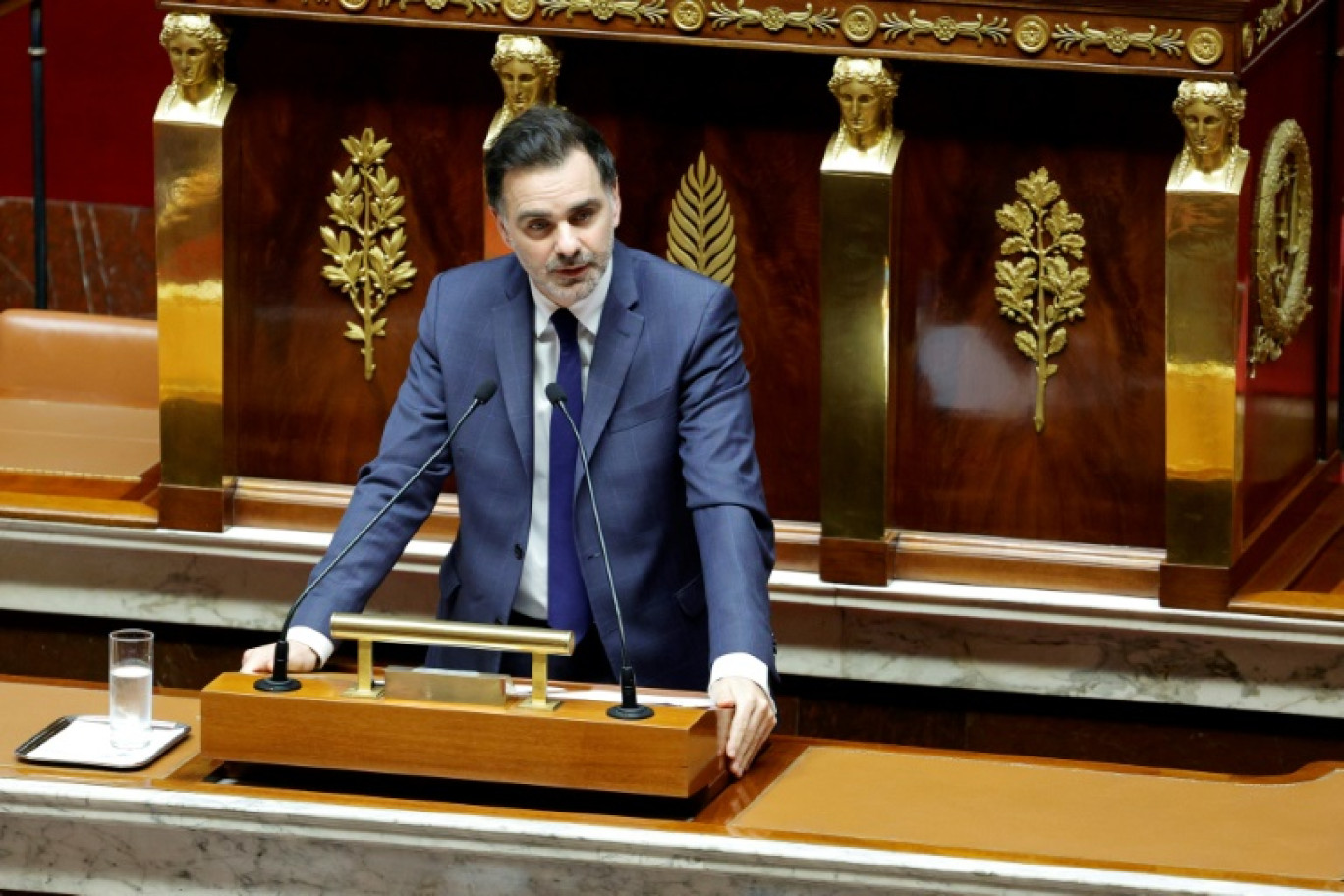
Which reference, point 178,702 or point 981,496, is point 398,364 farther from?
point 178,702

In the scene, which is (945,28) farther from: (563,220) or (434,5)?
(563,220)

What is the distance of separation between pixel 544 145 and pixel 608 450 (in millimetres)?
404

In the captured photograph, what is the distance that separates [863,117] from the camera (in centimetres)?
412

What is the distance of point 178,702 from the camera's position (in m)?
3.32

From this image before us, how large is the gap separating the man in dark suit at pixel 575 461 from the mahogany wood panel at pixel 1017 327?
0.92 metres

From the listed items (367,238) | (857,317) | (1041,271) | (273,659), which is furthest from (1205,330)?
(273,659)

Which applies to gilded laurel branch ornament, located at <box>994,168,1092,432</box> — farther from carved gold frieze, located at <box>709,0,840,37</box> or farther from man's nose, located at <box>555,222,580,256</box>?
man's nose, located at <box>555,222,580,256</box>

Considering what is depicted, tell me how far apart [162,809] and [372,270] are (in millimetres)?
1680

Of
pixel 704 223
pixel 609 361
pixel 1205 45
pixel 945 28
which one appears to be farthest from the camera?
pixel 704 223

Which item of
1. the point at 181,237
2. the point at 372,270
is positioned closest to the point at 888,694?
the point at 372,270

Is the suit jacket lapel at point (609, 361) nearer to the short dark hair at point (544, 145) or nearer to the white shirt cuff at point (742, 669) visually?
the short dark hair at point (544, 145)

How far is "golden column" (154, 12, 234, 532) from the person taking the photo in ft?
14.4

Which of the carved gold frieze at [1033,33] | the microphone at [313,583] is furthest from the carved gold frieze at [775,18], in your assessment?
the microphone at [313,583]

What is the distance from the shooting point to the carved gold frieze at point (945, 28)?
4.07m
